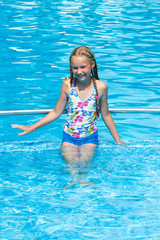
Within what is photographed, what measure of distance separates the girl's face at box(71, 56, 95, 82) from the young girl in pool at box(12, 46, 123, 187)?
0.01 metres

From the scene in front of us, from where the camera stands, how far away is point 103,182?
4383 millimetres

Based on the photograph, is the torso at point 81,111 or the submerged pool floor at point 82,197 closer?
the submerged pool floor at point 82,197

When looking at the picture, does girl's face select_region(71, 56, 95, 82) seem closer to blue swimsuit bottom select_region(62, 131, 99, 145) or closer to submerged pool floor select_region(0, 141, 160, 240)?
blue swimsuit bottom select_region(62, 131, 99, 145)

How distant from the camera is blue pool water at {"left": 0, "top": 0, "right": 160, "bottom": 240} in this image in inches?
150

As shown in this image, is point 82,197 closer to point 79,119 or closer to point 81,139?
point 81,139

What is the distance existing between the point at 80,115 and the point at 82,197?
104cm

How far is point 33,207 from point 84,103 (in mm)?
1320

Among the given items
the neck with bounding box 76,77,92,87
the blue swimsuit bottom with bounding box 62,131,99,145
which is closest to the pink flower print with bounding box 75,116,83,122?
the blue swimsuit bottom with bounding box 62,131,99,145

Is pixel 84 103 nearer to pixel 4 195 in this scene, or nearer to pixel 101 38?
pixel 4 195

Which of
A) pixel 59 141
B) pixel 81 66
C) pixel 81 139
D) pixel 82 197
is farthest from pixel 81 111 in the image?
pixel 82 197

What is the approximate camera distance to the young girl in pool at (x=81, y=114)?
15.3 ft

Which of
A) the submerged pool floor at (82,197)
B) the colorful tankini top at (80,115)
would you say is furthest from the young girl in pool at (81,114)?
the submerged pool floor at (82,197)

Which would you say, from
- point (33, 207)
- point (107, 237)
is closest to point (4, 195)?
point (33, 207)

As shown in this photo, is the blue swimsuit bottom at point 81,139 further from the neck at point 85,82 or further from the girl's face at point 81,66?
the girl's face at point 81,66
